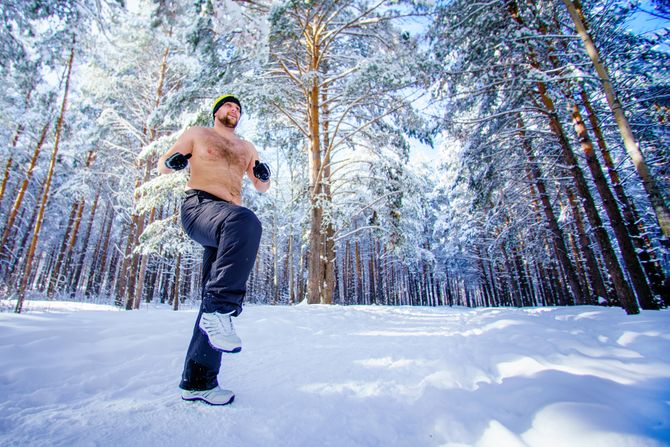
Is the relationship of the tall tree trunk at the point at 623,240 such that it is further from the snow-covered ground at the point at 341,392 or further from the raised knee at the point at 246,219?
the raised knee at the point at 246,219

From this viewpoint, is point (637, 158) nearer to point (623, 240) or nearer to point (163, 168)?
point (623, 240)

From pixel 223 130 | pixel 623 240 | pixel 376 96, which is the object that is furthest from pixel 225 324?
pixel 376 96

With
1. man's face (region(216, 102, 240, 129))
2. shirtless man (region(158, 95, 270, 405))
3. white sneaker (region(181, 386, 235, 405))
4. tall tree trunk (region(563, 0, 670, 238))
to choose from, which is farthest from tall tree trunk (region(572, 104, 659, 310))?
white sneaker (region(181, 386, 235, 405))

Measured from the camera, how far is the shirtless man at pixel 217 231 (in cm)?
152

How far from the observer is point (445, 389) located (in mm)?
1642

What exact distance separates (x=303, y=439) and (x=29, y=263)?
781cm

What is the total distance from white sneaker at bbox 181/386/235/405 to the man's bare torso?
1.17 metres

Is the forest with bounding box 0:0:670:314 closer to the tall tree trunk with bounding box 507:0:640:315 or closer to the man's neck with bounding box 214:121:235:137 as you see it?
the tall tree trunk with bounding box 507:0:640:315

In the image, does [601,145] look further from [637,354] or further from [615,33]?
[637,354]

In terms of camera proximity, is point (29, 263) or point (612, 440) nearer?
point (612, 440)

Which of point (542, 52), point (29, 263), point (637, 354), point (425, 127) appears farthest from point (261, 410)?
point (542, 52)

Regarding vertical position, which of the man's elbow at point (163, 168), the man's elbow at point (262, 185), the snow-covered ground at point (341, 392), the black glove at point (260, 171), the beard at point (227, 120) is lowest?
the snow-covered ground at point (341, 392)

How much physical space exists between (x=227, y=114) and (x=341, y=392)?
2160 mm

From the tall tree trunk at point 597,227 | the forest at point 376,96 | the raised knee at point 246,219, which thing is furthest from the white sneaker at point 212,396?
the tall tree trunk at point 597,227
